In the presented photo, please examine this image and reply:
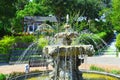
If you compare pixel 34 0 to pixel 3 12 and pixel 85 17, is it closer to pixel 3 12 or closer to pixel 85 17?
pixel 85 17

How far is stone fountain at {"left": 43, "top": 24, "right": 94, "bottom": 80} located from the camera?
47.4ft

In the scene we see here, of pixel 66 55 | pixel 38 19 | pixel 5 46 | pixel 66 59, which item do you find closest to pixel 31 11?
pixel 38 19

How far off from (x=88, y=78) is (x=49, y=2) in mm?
38916

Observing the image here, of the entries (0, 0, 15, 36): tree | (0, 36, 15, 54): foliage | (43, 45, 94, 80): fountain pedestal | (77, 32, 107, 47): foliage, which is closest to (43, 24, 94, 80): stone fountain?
(43, 45, 94, 80): fountain pedestal

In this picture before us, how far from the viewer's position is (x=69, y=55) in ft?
48.0

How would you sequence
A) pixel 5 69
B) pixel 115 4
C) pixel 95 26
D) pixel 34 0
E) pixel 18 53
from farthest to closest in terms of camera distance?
pixel 34 0, pixel 95 26, pixel 115 4, pixel 18 53, pixel 5 69

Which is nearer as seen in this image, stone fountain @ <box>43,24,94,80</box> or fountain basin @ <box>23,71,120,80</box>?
stone fountain @ <box>43,24,94,80</box>

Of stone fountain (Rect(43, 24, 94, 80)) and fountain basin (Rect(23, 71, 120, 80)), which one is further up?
stone fountain (Rect(43, 24, 94, 80))

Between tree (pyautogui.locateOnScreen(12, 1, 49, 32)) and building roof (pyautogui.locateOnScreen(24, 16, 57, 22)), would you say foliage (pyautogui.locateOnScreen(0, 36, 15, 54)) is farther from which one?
building roof (pyautogui.locateOnScreen(24, 16, 57, 22))

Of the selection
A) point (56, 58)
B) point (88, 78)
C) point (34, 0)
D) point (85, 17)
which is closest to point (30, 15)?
point (34, 0)

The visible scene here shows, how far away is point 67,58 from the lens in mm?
15062

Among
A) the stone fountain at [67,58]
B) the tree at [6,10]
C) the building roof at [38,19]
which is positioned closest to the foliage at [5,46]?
the tree at [6,10]

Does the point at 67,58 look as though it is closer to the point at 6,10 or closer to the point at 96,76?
the point at 96,76

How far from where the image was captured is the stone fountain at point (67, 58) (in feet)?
47.4
